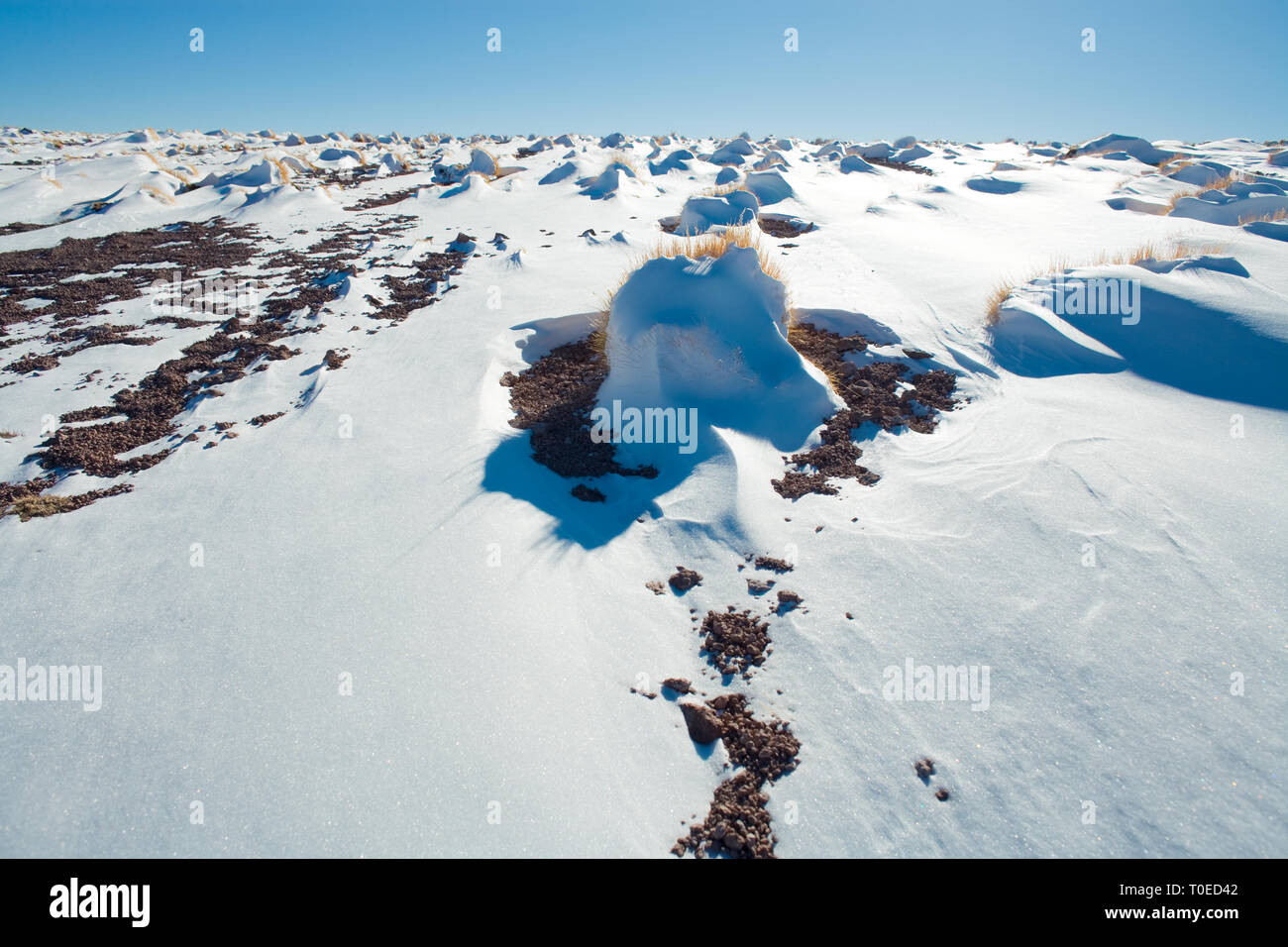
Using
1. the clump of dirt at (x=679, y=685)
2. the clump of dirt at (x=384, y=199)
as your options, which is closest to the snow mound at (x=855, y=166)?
the clump of dirt at (x=384, y=199)

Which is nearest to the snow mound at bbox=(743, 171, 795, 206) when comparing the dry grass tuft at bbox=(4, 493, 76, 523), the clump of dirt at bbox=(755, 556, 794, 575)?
the clump of dirt at bbox=(755, 556, 794, 575)

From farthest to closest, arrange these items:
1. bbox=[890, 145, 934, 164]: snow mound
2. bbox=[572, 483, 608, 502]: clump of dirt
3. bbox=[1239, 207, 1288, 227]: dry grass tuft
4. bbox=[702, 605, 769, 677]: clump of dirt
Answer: bbox=[890, 145, 934, 164]: snow mound < bbox=[1239, 207, 1288, 227]: dry grass tuft < bbox=[572, 483, 608, 502]: clump of dirt < bbox=[702, 605, 769, 677]: clump of dirt

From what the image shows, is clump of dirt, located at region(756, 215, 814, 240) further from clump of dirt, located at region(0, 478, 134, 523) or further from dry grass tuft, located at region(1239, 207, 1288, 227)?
clump of dirt, located at region(0, 478, 134, 523)

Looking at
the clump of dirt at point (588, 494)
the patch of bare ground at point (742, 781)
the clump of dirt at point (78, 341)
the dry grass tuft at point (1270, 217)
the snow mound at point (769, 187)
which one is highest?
the snow mound at point (769, 187)

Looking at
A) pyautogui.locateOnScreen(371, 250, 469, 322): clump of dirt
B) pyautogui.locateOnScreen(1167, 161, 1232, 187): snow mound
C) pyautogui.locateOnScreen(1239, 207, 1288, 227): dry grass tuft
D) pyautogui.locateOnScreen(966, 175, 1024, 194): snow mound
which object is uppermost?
pyautogui.locateOnScreen(1167, 161, 1232, 187): snow mound

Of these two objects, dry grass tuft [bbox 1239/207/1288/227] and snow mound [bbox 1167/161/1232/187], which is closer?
dry grass tuft [bbox 1239/207/1288/227]

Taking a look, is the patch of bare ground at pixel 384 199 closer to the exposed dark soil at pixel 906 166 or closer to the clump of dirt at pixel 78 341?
the clump of dirt at pixel 78 341

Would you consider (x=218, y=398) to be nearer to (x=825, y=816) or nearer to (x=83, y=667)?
(x=83, y=667)
